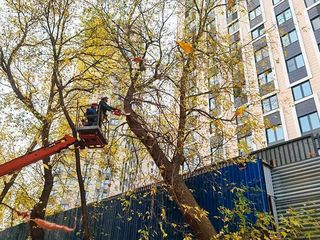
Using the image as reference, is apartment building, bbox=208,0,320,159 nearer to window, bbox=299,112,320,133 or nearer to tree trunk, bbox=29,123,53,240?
window, bbox=299,112,320,133

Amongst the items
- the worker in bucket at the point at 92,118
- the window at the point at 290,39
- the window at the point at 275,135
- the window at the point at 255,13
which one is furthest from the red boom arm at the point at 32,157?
the window at the point at 255,13

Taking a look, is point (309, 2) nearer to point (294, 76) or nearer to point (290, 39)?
point (290, 39)

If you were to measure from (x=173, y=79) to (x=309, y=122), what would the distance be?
15999 millimetres

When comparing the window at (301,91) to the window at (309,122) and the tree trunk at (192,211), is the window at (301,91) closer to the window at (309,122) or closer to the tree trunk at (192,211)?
the window at (309,122)

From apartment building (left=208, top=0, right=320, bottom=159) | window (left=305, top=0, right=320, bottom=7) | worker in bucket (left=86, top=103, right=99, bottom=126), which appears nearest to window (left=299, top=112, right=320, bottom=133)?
apartment building (left=208, top=0, right=320, bottom=159)

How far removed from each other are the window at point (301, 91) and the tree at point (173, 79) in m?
15.3

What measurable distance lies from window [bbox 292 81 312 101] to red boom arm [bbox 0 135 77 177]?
20208 millimetres

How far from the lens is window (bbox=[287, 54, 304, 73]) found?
23191 millimetres

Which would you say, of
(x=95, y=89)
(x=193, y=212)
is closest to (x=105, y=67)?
(x=95, y=89)

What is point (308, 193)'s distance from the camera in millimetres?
6879

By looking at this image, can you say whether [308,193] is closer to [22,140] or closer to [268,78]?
[22,140]

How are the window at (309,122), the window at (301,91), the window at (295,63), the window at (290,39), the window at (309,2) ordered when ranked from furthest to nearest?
the window at (290,39)
the window at (309,2)
the window at (295,63)
the window at (301,91)
the window at (309,122)

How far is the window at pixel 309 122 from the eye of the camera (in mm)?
20562

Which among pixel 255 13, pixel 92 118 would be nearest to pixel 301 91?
pixel 255 13
